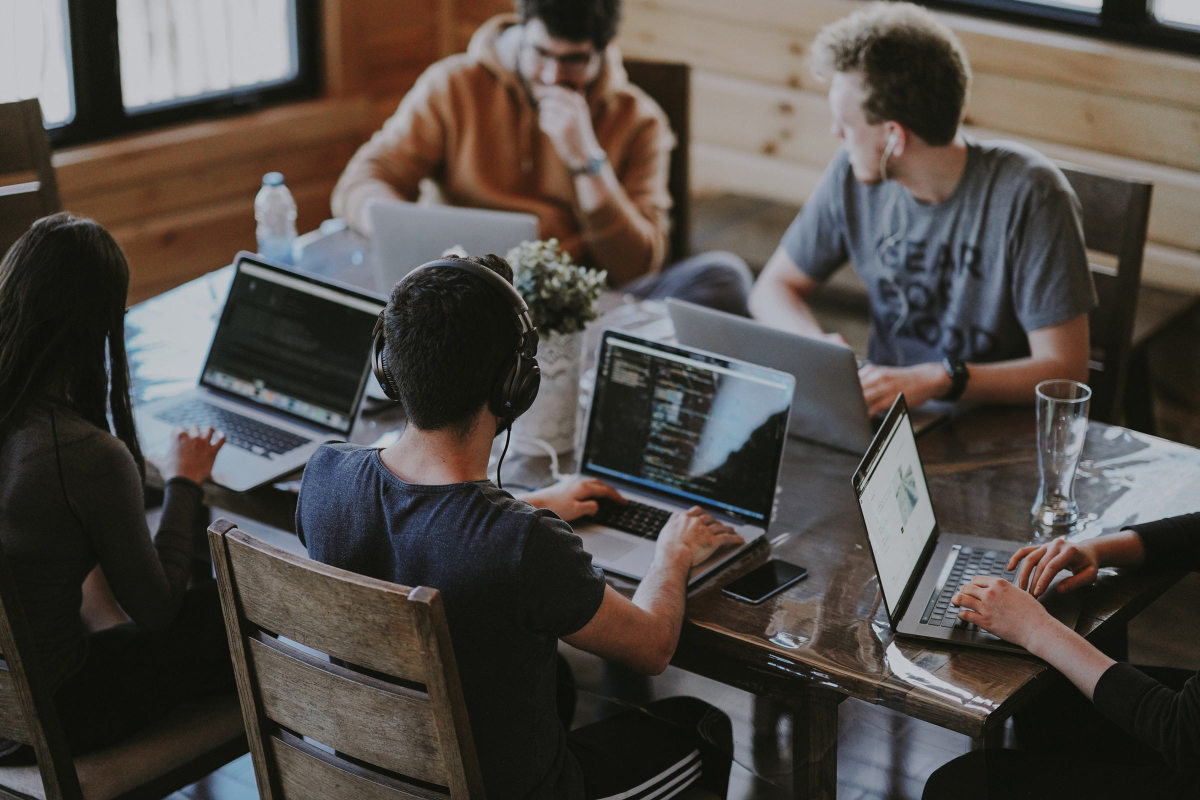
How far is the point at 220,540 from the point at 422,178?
187 cm

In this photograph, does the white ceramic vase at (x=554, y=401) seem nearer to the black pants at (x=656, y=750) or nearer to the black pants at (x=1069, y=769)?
the black pants at (x=656, y=750)

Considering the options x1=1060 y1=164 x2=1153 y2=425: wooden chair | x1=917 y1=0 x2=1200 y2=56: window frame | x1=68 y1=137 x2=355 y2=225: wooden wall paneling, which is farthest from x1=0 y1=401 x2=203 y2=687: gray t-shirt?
x1=917 y1=0 x2=1200 y2=56: window frame

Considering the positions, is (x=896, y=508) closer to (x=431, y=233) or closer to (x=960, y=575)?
(x=960, y=575)

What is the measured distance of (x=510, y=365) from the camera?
57.1 inches

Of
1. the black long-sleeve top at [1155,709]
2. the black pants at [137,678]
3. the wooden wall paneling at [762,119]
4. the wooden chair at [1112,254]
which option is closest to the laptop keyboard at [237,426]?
the black pants at [137,678]

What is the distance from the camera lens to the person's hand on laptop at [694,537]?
175 cm

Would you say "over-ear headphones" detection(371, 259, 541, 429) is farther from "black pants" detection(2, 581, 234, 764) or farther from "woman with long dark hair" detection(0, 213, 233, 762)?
"black pants" detection(2, 581, 234, 764)

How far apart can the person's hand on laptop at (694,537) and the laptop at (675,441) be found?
0.06 feet

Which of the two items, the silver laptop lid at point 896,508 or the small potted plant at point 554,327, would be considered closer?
the silver laptop lid at point 896,508

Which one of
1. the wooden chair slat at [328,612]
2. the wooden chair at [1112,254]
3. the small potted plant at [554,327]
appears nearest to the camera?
the wooden chair slat at [328,612]

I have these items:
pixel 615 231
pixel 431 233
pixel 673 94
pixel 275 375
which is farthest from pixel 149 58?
pixel 275 375

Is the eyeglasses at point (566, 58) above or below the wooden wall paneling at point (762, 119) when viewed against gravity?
above

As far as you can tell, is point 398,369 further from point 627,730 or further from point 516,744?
point 627,730

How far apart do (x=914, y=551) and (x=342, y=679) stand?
2.56ft
